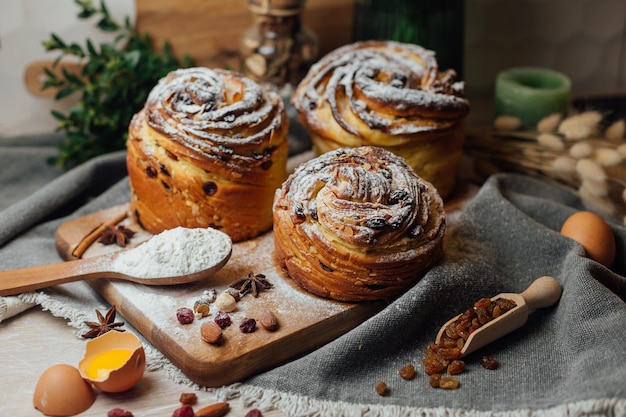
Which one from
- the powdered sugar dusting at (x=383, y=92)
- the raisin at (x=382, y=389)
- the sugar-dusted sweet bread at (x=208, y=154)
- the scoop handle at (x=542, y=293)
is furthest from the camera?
the powdered sugar dusting at (x=383, y=92)

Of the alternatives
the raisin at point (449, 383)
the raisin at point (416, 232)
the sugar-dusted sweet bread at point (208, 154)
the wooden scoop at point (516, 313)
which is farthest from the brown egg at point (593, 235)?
the sugar-dusted sweet bread at point (208, 154)

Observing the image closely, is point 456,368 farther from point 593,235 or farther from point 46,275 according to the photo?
point 46,275

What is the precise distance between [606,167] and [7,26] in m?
2.32

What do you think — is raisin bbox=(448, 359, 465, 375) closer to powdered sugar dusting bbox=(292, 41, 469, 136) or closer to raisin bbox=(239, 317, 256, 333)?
raisin bbox=(239, 317, 256, 333)

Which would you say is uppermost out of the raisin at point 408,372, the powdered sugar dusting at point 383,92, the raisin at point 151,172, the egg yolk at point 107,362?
the powdered sugar dusting at point 383,92

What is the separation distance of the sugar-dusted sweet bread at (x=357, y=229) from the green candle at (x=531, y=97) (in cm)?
93

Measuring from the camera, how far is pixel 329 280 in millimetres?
2066

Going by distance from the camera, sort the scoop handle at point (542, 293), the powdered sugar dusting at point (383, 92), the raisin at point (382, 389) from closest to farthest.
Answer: the raisin at point (382, 389), the scoop handle at point (542, 293), the powdered sugar dusting at point (383, 92)

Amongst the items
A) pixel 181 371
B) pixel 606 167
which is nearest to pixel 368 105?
pixel 606 167

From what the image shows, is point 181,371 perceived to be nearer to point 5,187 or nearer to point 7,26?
point 5,187

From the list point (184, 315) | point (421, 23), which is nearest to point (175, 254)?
point (184, 315)

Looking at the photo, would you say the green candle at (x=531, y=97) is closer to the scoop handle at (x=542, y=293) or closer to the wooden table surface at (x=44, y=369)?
the scoop handle at (x=542, y=293)

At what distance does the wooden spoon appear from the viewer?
2.11 meters

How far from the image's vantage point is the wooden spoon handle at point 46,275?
212 centimetres
